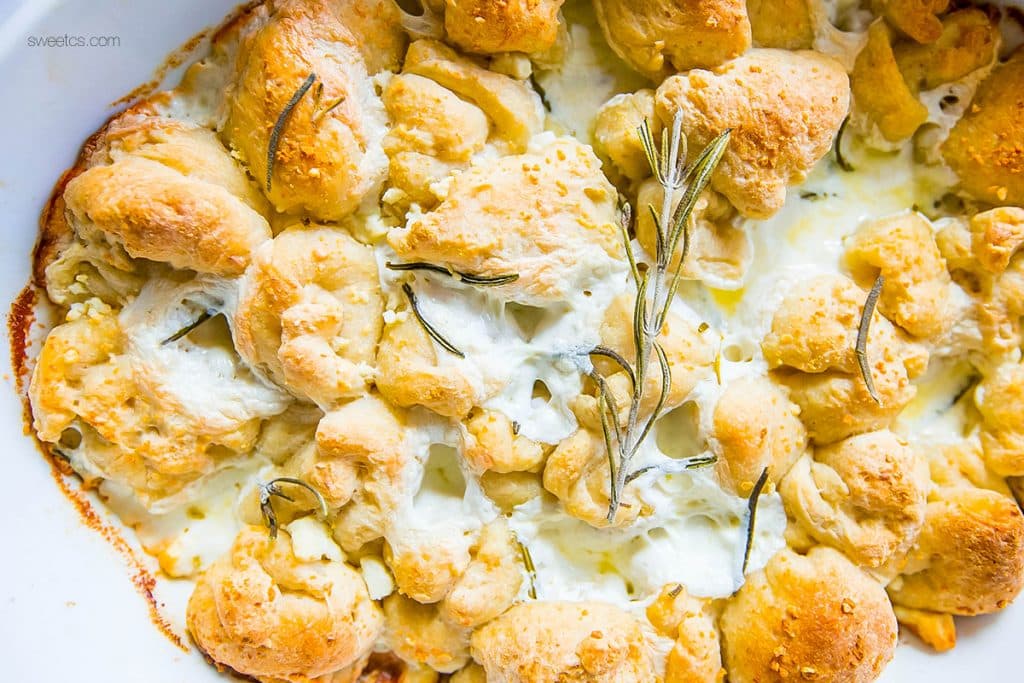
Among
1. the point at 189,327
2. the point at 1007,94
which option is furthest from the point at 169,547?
the point at 1007,94

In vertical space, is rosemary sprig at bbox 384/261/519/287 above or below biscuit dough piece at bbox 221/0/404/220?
below

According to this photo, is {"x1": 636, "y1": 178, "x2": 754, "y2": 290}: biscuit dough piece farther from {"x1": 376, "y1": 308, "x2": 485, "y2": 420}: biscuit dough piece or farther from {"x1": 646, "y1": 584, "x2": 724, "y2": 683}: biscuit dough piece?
{"x1": 646, "y1": 584, "x2": 724, "y2": 683}: biscuit dough piece

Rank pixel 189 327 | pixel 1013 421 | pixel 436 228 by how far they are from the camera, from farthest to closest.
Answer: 1. pixel 1013 421
2. pixel 189 327
3. pixel 436 228

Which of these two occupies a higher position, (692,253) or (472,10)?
(472,10)

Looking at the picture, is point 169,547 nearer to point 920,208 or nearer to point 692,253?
point 692,253

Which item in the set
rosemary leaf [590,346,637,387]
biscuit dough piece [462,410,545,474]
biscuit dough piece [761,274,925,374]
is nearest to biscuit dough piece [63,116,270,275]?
biscuit dough piece [462,410,545,474]

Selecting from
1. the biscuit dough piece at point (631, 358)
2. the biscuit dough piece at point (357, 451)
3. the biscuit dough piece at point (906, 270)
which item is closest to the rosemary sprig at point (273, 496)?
the biscuit dough piece at point (357, 451)
